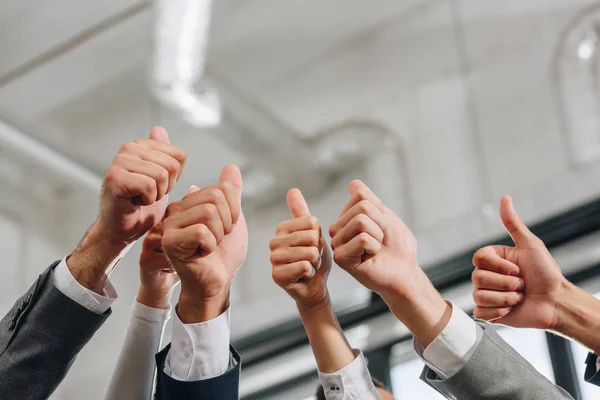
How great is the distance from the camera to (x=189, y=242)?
39.5 inches

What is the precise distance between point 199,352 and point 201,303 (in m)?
0.07

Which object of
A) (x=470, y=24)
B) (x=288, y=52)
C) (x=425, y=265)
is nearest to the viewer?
(x=425, y=265)

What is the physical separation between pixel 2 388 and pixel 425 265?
1931mm

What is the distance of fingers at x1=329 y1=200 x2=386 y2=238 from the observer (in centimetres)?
112

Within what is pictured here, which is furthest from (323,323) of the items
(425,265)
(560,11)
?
(560,11)

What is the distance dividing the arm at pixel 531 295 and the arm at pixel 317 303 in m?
0.21

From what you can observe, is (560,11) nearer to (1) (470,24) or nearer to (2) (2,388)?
(1) (470,24)

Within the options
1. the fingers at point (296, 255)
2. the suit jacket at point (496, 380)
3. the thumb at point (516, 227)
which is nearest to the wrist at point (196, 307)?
the fingers at point (296, 255)

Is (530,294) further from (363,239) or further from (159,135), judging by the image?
(159,135)

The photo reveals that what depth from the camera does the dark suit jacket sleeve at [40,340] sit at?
1.05 meters

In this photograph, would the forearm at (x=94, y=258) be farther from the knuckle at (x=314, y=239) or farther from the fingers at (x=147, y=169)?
the knuckle at (x=314, y=239)

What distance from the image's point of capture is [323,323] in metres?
1.16

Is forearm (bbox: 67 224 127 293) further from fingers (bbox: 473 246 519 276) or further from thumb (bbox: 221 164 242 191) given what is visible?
fingers (bbox: 473 246 519 276)

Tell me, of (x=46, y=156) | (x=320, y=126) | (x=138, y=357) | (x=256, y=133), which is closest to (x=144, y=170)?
(x=138, y=357)
